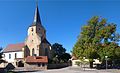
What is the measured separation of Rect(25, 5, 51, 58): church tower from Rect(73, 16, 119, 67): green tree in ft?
79.5

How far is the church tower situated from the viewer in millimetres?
75188

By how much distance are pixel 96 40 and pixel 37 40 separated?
32.0 meters

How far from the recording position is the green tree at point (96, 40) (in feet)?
156

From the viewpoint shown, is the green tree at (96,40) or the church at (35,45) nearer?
the green tree at (96,40)

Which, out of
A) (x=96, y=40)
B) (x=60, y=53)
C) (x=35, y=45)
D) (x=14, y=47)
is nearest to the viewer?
(x=96, y=40)

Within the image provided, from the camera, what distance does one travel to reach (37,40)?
249ft

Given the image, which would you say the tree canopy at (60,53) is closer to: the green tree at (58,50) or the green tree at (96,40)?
the green tree at (58,50)

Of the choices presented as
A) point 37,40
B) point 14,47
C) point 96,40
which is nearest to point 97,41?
point 96,40

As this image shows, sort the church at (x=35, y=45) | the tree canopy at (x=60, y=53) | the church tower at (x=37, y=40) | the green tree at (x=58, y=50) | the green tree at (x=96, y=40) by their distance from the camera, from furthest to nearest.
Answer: the green tree at (x=58, y=50) → the tree canopy at (x=60, y=53) → the church tower at (x=37, y=40) → the church at (x=35, y=45) → the green tree at (x=96, y=40)

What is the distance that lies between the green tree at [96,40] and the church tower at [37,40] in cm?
2424

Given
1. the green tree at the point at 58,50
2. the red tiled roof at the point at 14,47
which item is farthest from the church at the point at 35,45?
the green tree at the point at 58,50

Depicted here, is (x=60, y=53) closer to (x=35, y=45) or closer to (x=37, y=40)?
(x=35, y=45)

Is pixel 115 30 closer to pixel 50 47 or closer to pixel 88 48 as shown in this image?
pixel 88 48

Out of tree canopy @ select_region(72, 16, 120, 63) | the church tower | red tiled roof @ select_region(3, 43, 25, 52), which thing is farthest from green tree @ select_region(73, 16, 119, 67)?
red tiled roof @ select_region(3, 43, 25, 52)
